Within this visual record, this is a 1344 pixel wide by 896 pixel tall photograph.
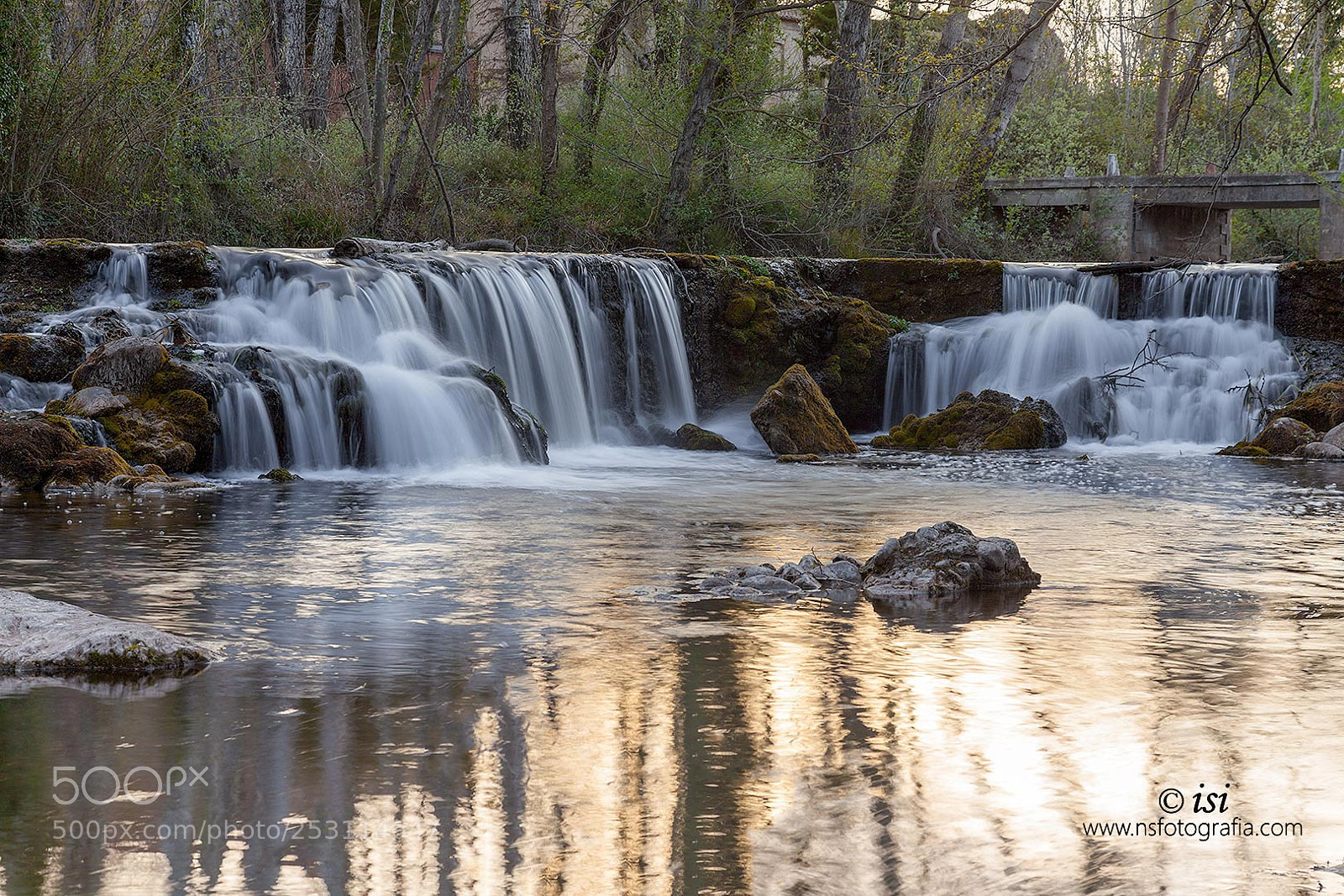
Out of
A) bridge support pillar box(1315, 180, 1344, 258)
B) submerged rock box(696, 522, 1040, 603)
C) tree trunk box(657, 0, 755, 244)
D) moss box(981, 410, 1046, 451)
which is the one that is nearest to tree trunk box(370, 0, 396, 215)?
tree trunk box(657, 0, 755, 244)

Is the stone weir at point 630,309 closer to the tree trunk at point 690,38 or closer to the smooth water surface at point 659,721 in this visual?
the tree trunk at point 690,38

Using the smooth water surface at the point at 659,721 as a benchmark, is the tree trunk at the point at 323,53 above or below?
above

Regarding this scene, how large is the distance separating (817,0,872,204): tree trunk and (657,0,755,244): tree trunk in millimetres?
1921

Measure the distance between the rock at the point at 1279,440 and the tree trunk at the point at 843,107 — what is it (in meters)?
8.61

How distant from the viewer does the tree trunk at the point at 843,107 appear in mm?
23328

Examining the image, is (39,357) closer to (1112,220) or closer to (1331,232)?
(1112,220)

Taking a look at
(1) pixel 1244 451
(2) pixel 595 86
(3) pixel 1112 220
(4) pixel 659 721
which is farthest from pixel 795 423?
(3) pixel 1112 220

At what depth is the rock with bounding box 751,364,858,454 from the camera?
627 inches

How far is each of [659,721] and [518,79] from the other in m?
22.0

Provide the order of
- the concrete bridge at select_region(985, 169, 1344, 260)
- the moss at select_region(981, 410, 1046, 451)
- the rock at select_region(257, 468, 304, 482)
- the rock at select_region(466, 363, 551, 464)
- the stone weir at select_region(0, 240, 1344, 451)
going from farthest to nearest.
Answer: the concrete bridge at select_region(985, 169, 1344, 260)
the moss at select_region(981, 410, 1046, 451)
the stone weir at select_region(0, 240, 1344, 451)
the rock at select_region(466, 363, 551, 464)
the rock at select_region(257, 468, 304, 482)

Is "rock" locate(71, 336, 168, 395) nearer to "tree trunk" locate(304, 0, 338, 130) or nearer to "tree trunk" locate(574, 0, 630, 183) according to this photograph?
"tree trunk" locate(574, 0, 630, 183)

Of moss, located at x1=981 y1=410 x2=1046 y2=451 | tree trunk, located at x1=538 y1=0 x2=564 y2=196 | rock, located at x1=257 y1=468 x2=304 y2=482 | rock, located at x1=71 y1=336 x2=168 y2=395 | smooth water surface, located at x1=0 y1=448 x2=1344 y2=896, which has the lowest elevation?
smooth water surface, located at x1=0 y1=448 x2=1344 y2=896

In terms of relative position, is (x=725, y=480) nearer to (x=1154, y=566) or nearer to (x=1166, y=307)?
(x=1154, y=566)

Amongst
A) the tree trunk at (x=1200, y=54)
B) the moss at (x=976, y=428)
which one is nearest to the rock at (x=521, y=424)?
the moss at (x=976, y=428)
